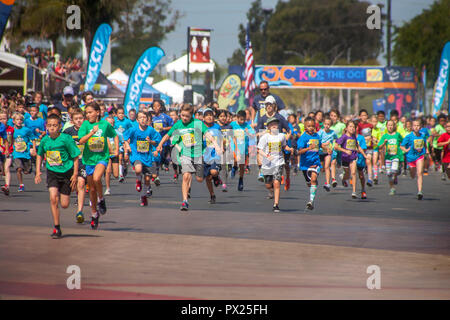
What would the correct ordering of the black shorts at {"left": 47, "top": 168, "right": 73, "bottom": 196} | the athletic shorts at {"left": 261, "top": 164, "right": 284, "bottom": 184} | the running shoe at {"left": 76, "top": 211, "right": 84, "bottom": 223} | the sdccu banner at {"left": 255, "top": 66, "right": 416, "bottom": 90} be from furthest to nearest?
1. the sdccu banner at {"left": 255, "top": 66, "right": 416, "bottom": 90}
2. the athletic shorts at {"left": 261, "top": 164, "right": 284, "bottom": 184}
3. the running shoe at {"left": 76, "top": 211, "right": 84, "bottom": 223}
4. the black shorts at {"left": 47, "top": 168, "right": 73, "bottom": 196}

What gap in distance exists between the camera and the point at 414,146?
1822cm

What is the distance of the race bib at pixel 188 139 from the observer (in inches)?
571

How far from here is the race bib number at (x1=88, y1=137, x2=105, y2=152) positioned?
39.9ft

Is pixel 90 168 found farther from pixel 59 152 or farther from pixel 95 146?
pixel 59 152

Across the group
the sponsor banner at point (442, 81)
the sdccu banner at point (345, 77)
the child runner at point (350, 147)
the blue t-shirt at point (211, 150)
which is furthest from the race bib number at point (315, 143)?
the sdccu banner at point (345, 77)

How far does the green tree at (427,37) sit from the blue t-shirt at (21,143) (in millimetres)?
45833

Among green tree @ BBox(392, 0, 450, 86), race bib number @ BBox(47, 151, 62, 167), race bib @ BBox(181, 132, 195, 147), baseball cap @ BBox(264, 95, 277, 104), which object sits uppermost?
green tree @ BBox(392, 0, 450, 86)

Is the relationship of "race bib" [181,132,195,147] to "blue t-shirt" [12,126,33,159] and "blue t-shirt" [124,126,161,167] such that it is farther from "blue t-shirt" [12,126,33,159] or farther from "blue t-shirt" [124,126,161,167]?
"blue t-shirt" [12,126,33,159]

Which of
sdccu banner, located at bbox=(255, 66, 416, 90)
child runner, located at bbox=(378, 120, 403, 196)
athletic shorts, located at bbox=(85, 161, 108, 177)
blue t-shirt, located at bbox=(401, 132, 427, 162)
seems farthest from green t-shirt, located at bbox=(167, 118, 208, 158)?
sdccu banner, located at bbox=(255, 66, 416, 90)

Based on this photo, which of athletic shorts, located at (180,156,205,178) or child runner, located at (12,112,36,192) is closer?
athletic shorts, located at (180,156,205,178)

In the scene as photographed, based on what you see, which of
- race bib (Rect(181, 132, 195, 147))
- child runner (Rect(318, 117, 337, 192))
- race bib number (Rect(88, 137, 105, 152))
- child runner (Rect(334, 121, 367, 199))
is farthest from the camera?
child runner (Rect(318, 117, 337, 192))

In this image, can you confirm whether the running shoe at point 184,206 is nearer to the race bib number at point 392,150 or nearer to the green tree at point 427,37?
the race bib number at point 392,150

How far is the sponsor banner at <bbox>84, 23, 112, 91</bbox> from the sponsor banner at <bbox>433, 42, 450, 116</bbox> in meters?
14.8
